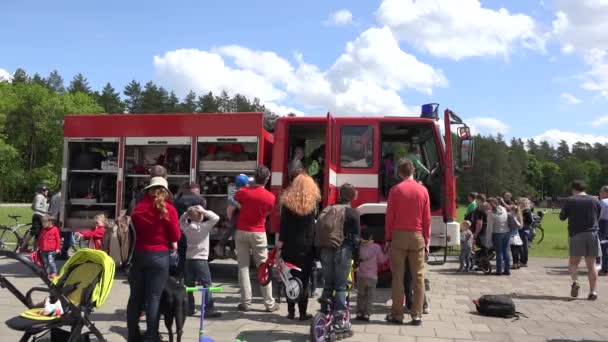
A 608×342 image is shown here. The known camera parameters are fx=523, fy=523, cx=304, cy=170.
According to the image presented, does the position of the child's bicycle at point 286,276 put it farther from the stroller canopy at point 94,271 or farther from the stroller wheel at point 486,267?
the stroller wheel at point 486,267

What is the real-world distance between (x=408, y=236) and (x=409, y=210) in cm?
33

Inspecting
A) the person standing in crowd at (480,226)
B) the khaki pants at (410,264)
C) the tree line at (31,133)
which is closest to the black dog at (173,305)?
the khaki pants at (410,264)

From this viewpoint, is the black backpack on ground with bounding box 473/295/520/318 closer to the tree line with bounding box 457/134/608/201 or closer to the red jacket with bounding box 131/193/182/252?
the red jacket with bounding box 131/193/182/252

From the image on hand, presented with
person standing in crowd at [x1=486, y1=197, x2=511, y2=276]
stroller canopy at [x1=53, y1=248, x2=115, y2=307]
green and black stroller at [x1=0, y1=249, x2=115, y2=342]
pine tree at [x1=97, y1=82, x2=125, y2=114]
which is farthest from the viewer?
pine tree at [x1=97, y1=82, x2=125, y2=114]

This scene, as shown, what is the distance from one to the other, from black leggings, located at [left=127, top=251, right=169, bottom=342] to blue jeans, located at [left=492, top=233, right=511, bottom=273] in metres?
8.55

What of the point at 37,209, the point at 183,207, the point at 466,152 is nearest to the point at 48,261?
the point at 37,209

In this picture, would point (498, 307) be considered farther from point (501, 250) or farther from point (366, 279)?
point (501, 250)

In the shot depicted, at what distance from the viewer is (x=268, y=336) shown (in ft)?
19.5

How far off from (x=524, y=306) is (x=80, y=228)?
8.09 metres

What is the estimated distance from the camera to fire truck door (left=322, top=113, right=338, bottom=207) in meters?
7.36

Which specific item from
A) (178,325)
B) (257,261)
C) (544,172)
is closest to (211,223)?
(257,261)

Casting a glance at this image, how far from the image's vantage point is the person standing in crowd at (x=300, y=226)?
21.4ft

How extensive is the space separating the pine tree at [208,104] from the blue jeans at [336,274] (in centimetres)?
8935

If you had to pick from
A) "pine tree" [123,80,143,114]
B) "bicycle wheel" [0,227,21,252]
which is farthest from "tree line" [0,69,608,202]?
"bicycle wheel" [0,227,21,252]
